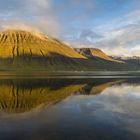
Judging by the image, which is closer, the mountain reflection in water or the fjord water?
the fjord water

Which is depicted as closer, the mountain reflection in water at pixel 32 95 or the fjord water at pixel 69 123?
the fjord water at pixel 69 123

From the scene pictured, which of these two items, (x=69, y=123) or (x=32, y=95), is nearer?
(x=69, y=123)

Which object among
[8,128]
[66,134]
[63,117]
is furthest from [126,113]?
[8,128]

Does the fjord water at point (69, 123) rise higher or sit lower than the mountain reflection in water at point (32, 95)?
lower

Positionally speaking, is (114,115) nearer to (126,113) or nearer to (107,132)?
(126,113)

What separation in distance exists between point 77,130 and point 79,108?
12548 mm

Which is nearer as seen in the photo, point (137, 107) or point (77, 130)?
point (77, 130)

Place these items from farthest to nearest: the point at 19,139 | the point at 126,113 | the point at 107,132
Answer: the point at 126,113, the point at 107,132, the point at 19,139

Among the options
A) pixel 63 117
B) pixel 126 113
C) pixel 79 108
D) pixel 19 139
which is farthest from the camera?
pixel 79 108

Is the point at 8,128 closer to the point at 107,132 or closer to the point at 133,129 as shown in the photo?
the point at 107,132

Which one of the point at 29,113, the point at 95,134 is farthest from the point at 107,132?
the point at 29,113

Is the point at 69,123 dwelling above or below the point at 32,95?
below

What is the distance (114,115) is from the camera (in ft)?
104

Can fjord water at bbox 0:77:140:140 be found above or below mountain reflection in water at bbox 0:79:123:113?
below
